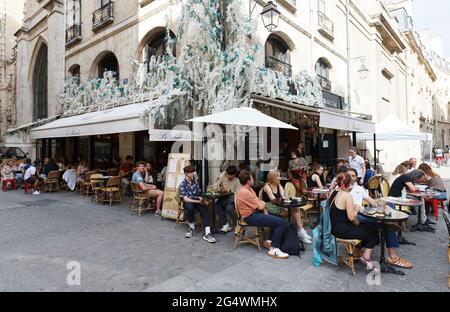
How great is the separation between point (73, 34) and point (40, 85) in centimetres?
653

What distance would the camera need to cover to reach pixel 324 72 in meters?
13.4

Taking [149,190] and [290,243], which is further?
[149,190]

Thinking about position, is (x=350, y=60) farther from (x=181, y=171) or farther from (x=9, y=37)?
(x=9, y=37)

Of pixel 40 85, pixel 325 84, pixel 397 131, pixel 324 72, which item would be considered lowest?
pixel 397 131

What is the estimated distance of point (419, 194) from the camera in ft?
17.3

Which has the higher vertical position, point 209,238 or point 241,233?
point 241,233

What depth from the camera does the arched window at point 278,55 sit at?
10118 millimetres

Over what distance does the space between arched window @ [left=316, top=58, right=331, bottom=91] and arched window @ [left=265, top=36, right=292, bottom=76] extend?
2.58 metres

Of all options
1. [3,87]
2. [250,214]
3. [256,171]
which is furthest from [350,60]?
[3,87]

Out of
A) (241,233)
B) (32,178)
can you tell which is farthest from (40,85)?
(241,233)

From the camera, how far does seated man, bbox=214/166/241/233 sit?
5434 mm

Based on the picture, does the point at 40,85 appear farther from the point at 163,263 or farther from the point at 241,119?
the point at 163,263

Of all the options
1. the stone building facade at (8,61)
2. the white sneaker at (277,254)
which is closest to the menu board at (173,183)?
the white sneaker at (277,254)

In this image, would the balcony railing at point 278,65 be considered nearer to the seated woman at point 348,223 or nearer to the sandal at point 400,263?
the seated woman at point 348,223
